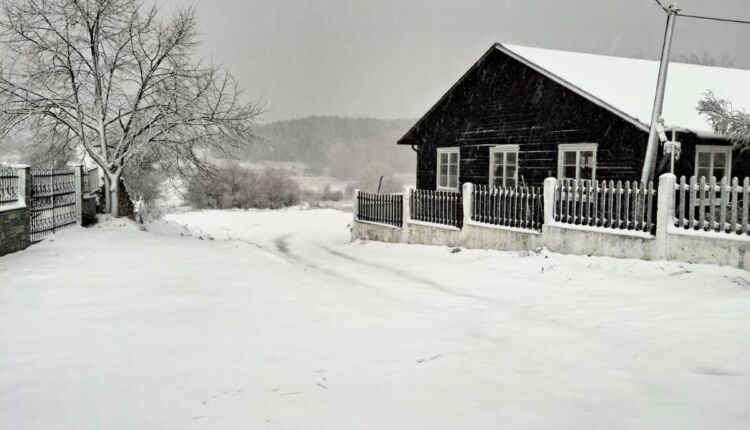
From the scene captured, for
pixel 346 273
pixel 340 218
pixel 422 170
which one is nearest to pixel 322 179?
pixel 340 218

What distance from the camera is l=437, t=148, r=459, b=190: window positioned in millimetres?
21078

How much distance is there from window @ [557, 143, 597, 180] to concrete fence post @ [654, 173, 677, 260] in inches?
225

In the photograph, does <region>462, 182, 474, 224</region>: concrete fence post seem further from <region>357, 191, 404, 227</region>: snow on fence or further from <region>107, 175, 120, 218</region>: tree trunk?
<region>107, 175, 120, 218</region>: tree trunk

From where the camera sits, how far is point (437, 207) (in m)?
16.9

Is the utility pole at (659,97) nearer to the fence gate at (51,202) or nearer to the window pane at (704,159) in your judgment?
the window pane at (704,159)

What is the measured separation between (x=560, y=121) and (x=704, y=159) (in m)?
4.01

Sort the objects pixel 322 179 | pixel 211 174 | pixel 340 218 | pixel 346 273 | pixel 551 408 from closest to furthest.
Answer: pixel 551 408, pixel 346 273, pixel 211 174, pixel 340 218, pixel 322 179

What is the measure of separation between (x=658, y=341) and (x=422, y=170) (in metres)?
17.0

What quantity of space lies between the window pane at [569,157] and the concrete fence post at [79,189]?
44.9ft

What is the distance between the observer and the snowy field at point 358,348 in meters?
3.85

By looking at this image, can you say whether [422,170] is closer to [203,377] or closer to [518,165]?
[518,165]

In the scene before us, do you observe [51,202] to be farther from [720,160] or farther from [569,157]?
[720,160]

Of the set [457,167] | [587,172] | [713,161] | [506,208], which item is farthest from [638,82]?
[506,208]

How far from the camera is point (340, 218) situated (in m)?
36.4
